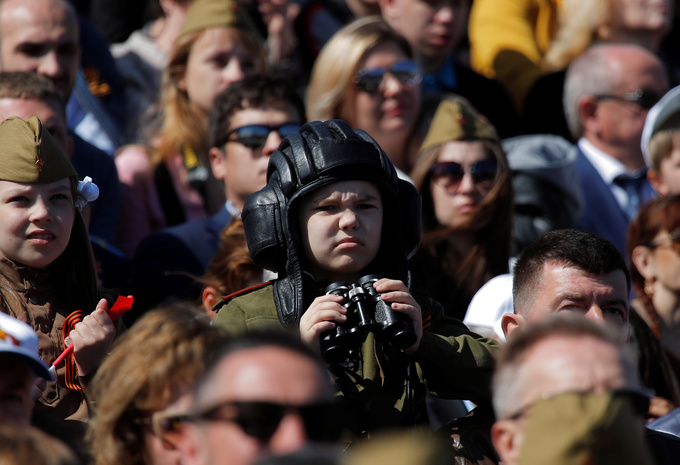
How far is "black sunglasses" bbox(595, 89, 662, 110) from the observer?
7551mm

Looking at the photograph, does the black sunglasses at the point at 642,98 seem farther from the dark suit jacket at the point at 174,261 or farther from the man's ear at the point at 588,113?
the dark suit jacket at the point at 174,261

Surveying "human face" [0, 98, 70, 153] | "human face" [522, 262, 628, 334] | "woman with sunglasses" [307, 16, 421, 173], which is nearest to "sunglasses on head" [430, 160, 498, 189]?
"woman with sunglasses" [307, 16, 421, 173]

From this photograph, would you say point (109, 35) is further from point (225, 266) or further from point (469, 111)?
point (225, 266)

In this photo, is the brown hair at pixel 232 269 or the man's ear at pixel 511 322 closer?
the man's ear at pixel 511 322

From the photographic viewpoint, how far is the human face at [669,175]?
7059 millimetres

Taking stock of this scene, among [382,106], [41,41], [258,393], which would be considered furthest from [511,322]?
[41,41]

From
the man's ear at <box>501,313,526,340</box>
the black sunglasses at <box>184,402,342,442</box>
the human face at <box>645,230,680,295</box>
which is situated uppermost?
the black sunglasses at <box>184,402,342,442</box>

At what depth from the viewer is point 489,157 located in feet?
20.5

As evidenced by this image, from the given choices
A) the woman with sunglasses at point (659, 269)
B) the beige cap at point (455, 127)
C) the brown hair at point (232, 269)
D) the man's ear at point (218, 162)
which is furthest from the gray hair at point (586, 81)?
the brown hair at point (232, 269)

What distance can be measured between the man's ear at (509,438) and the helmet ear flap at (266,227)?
1.33 meters

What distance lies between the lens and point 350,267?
4.08 m

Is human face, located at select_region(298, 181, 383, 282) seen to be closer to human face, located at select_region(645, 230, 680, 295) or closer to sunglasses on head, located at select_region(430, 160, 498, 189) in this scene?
sunglasses on head, located at select_region(430, 160, 498, 189)

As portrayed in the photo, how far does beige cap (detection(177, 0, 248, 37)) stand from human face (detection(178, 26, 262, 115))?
49mm

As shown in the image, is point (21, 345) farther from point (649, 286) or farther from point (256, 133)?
point (649, 286)
